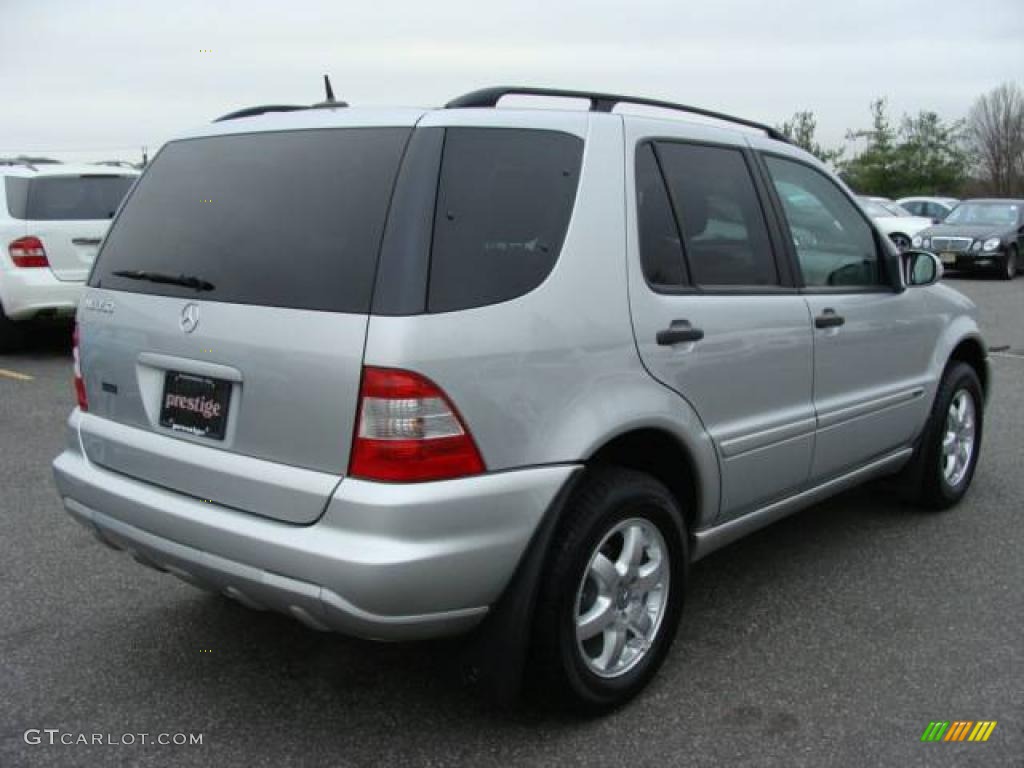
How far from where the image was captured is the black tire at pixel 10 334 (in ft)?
29.8

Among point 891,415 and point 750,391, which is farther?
point 891,415

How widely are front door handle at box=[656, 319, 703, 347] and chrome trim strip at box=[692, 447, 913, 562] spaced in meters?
0.67

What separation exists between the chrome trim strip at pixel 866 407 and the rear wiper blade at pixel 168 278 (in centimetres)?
223

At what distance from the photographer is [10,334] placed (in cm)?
921

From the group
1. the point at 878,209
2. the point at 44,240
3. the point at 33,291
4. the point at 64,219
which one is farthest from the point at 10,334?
the point at 878,209

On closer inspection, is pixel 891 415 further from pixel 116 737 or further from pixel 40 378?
pixel 40 378

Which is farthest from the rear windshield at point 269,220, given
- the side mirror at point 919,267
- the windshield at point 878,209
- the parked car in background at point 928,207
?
the parked car in background at point 928,207

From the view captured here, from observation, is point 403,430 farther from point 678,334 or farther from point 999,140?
point 999,140

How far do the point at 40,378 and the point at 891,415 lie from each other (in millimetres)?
6801

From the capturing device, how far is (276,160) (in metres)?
2.77

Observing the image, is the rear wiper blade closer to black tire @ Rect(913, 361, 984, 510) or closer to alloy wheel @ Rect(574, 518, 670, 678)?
alloy wheel @ Rect(574, 518, 670, 678)

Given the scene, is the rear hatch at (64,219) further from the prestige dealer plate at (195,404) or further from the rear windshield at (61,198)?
the prestige dealer plate at (195,404)

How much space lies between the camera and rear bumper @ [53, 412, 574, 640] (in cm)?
235

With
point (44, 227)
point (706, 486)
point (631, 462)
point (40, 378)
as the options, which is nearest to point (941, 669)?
point (706, 486)
